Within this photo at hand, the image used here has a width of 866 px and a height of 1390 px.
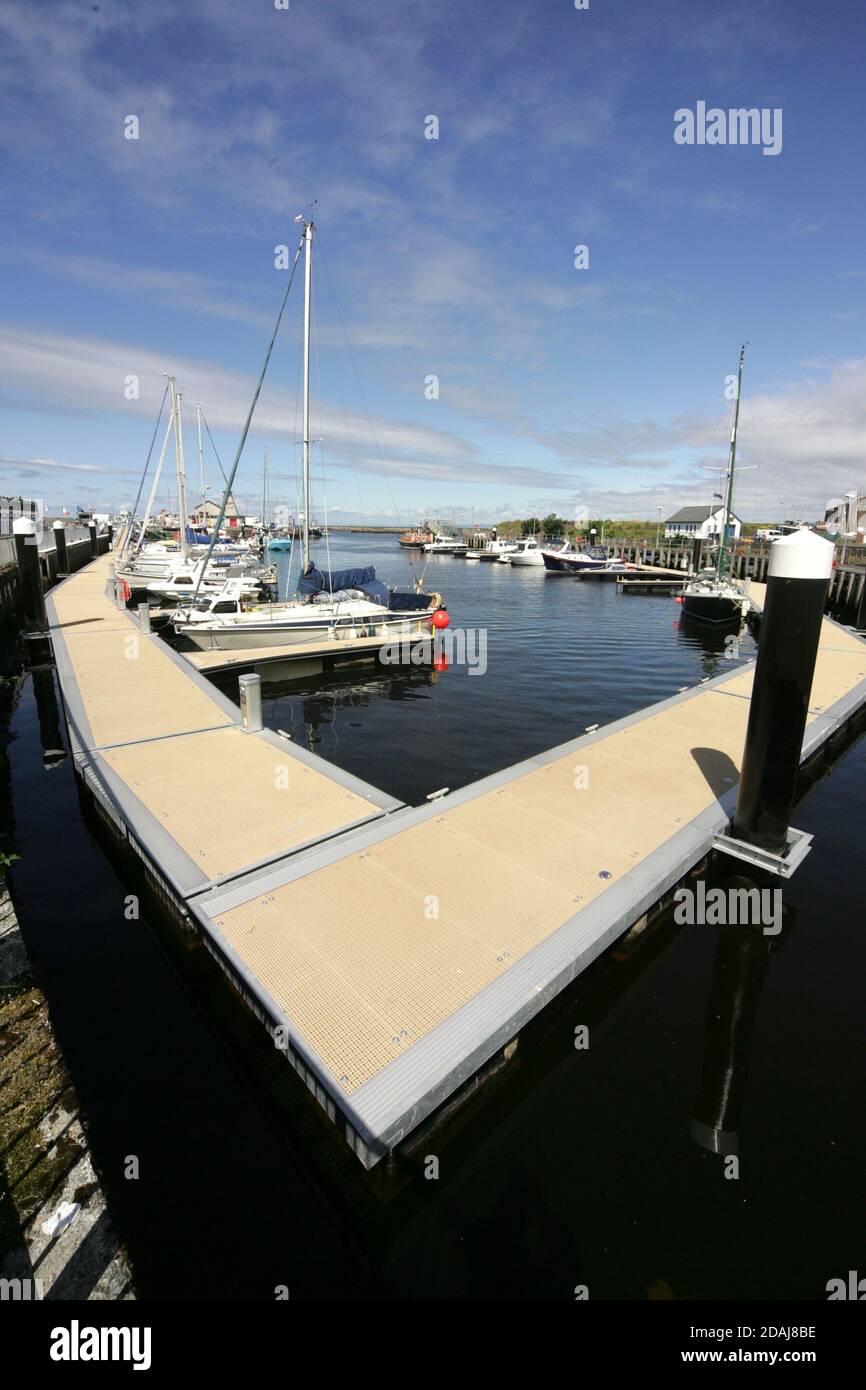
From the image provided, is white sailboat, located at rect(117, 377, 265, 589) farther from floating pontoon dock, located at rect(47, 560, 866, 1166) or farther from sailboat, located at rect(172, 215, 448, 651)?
floating pontoon dock, located at rect(47, 560, 866, 1166)

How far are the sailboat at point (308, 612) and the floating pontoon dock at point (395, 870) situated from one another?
27.5 feet

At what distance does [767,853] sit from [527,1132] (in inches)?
178

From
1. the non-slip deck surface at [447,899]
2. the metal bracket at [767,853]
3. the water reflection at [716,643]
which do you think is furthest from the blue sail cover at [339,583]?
the metal bracket at [767,853]

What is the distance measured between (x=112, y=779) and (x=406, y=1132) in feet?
22.7

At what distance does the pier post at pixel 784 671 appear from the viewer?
6.64 m

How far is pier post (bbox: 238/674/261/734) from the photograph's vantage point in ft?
35.6

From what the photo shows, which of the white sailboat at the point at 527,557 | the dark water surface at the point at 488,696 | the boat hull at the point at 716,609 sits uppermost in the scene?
the white sailboat at the point at 527,557

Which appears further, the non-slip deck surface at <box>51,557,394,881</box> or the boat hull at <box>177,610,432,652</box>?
the boat hull at <box>177,610,432,652</box>

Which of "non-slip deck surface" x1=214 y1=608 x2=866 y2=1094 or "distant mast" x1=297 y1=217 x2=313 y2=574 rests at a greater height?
"distant mast" x1=297 y1=217 x2=313 y2=574

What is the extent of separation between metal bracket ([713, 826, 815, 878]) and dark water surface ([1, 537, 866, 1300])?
892 mm

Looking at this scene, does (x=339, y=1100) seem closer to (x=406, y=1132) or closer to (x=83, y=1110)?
(x=406, y=1132)

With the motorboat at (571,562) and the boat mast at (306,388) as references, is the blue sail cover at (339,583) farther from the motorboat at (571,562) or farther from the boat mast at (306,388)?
the motorboat at (571,562)

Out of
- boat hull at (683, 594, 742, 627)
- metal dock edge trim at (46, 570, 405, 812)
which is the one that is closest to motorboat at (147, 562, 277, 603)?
metal dock edge trim at (46, 570, 405, 812)

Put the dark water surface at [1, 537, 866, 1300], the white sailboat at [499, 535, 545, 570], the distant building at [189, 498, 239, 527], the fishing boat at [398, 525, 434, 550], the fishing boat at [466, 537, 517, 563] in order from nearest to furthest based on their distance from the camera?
1. the dark water surface at [1, 537, 866, 1300]
2. the white sailboat at [499, 535, 545, 570]
3. the fishing boat at [466, 537, 517, 563]
4. the distant building at [189, 498, 239, 527]
5. the fishing boat at [398, 525, 434, 550]
